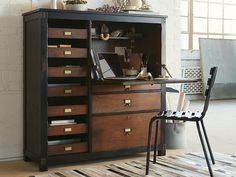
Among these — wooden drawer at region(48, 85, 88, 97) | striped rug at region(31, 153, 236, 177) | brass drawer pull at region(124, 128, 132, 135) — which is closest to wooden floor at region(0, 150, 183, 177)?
striped rug at region(31, 153, 236, 177)

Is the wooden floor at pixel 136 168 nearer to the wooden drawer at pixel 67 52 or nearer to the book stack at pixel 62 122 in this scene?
the book stack at pixel 62 122

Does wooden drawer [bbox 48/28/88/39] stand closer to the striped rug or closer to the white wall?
the white wall

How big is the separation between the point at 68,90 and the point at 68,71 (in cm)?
17

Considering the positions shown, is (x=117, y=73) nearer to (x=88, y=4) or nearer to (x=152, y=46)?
(x=152, y=46)

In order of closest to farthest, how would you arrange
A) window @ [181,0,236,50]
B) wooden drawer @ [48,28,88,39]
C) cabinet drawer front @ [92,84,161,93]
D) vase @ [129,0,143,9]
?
wooden drawer @ [48,28,88,39]
cabinet drawer front @ [92,84,161,93]
vase @ [129,0,143,9]
window @ [181,0,236,50]

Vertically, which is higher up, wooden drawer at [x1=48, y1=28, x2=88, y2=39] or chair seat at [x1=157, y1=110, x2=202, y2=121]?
wooden drawer at [x1=48, y1=28, x2=88, y2=39]

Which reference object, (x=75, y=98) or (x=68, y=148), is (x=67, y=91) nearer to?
(x=75, y=98)

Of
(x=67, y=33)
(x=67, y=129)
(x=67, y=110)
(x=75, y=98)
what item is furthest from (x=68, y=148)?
(x=67, y=33)

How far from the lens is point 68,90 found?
13.1 ft

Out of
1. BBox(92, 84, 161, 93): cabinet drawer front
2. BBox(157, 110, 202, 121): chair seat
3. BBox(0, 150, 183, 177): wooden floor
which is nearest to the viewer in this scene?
BBox(157, 110, 202, 121): chair seat

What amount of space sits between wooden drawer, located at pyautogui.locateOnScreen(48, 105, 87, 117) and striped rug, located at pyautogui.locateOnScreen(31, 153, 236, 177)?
0.50 meters

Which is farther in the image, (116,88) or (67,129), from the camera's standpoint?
(116,88)

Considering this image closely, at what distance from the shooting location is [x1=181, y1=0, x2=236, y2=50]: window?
10.1 m

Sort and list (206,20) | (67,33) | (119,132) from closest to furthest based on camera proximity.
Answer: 1. (67,33)
2. (119,132)
3. (206,20)
